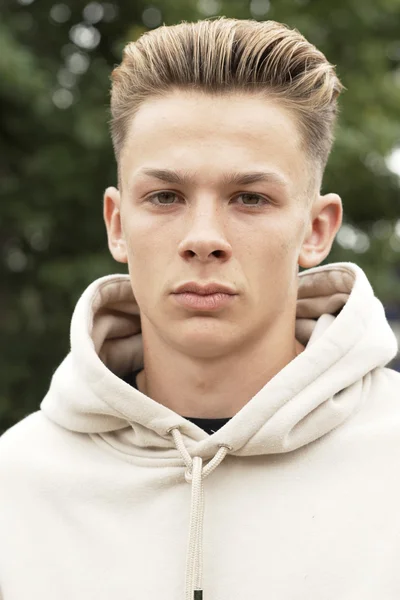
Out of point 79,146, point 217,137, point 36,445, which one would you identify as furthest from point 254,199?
point 79,146

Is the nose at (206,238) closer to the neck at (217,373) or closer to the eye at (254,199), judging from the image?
the eye at (254,199)

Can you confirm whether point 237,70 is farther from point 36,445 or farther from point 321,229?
point 36,445

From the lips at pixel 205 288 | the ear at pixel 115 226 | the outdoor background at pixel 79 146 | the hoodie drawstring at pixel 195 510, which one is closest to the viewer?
the hoodie drawstring at pixel 195 510

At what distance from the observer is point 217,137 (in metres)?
2.84

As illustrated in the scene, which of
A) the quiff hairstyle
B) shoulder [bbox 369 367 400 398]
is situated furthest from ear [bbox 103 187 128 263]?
shoulder [bbox 369 367 400 398]

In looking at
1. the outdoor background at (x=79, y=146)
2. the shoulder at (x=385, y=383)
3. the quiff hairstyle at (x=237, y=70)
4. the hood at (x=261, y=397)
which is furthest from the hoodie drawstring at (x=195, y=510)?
the outdoor background at (x=79, y=146)

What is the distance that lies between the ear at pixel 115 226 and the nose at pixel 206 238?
424mm

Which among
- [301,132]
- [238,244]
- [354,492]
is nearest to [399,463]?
[354,492]

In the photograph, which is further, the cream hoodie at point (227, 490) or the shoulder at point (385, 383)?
the shoulder at point (385, 383)

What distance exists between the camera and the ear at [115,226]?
10.5 ft

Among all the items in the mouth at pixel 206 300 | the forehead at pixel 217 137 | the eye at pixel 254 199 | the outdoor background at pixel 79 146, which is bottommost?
the mouth at pixel 206 300

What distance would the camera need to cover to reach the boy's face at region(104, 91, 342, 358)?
281cm

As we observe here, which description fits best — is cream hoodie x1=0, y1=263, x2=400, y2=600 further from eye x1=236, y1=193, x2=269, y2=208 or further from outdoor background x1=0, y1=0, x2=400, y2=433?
outdoor background x1=0, y1=0, x2=400, y2=433

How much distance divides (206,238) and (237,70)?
594 millimetres
